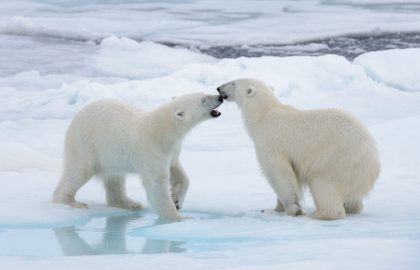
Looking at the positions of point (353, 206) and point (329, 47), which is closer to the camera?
point (353, 206)

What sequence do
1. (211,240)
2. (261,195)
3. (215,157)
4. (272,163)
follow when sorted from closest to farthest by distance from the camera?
(211,240) → (272,163) → (261,195) → (215,157)

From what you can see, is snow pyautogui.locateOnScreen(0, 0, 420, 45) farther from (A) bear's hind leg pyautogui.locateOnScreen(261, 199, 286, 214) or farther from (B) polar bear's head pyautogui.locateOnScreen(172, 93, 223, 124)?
(A) bear's hind leg pyautogui.locateOnScreen(261, 199, 286, 214)

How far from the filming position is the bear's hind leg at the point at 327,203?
15.0ft

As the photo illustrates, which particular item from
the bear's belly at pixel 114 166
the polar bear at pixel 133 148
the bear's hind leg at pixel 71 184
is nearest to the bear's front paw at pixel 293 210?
the polar bear at pixel 133 148

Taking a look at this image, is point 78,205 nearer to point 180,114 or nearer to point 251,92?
point 180,114

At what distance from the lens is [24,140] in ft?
26.3

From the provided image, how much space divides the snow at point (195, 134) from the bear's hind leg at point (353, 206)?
6cm

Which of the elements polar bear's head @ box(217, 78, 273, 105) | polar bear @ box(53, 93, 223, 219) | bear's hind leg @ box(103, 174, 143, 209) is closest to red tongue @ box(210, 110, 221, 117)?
polar bear @ box(53, 93, 223, 219)

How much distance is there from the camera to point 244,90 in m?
5.17

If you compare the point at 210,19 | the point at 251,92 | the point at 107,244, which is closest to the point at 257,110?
the point at 251,92

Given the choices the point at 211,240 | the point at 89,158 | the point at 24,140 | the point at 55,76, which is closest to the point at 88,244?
the point at 211,240

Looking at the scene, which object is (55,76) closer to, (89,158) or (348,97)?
(348,97)

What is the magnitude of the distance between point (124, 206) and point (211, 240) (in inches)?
47.4

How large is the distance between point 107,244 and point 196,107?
3.64ft
